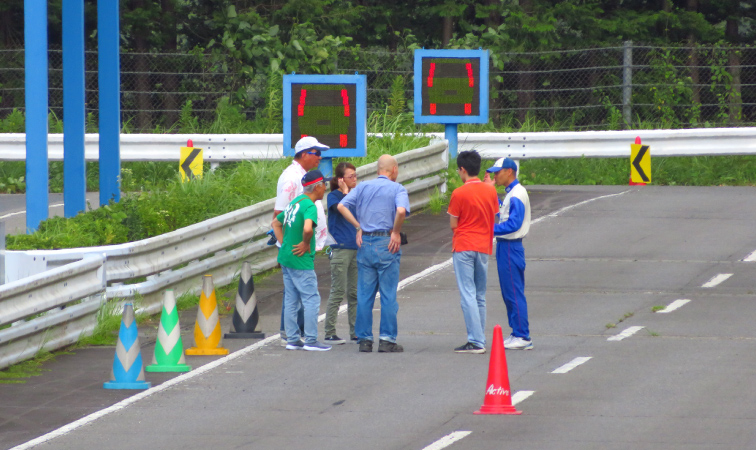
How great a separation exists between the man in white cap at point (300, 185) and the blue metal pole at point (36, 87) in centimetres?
312

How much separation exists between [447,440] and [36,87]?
23.4 feet

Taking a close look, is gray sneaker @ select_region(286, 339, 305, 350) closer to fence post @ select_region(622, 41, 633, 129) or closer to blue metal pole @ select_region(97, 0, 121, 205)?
blue metal pole @ select_region(97, 0, 121, 205)

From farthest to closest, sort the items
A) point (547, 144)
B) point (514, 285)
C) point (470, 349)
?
point (547, 144), point (514, 285), point (470, 349)

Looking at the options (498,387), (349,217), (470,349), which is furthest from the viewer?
(349,217)

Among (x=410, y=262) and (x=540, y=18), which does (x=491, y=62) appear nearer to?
(x=540, y=18)

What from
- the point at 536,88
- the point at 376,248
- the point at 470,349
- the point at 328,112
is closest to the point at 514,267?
the point at 470,349

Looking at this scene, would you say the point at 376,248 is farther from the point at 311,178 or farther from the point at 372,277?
the point at 311,178

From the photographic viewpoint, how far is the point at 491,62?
27.1 m

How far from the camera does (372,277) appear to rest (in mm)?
11312

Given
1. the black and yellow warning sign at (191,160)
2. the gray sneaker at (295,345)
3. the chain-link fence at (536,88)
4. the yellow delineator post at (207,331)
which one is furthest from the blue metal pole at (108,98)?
the chain-link fence at (536,88)

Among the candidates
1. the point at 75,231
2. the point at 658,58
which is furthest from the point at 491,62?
the point at 75,231

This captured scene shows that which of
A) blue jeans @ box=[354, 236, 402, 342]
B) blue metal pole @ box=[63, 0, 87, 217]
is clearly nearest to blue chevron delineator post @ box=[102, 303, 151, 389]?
blue jeans @ box=[354, 236, 402, 342]

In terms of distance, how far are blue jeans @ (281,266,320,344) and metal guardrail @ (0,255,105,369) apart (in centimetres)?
191

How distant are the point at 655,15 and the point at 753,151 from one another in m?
11.6
